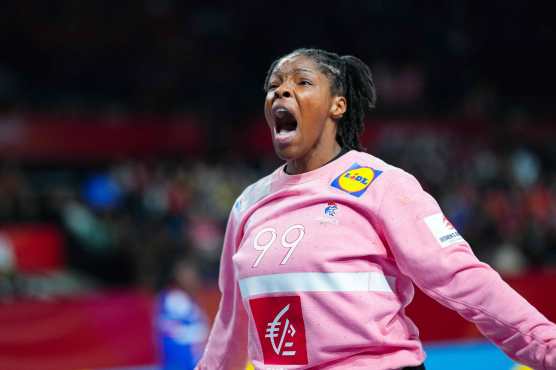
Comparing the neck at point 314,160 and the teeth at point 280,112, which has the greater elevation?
the teeth at point 280,112

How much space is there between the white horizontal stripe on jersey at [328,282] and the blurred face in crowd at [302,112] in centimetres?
37

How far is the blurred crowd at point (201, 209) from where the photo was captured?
10.2m

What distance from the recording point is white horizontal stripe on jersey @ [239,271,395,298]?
2256 millimetres

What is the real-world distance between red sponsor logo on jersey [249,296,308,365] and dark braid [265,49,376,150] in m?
0.54

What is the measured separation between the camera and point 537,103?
15.1 m

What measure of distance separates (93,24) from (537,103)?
8150 millimetres

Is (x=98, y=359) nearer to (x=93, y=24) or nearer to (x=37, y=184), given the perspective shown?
(x=37, y=184)

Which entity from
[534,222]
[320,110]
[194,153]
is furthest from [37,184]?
[320,110]

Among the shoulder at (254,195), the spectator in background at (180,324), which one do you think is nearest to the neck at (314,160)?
the shoulder at (254,195)

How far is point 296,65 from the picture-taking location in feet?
8.19

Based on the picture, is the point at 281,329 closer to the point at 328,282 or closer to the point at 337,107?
the point at 328,282

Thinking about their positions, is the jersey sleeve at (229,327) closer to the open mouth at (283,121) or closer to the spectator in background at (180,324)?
the open mouth at (283,121)

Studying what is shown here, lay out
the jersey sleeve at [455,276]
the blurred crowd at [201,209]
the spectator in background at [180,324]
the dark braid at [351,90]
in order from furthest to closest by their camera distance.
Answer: the blurred crowd at [201,209] < the spectator in background at [180,324] < the dark braid at [351,90] < the jersey sleeve at [455,276]

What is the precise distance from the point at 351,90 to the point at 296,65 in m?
0.20
